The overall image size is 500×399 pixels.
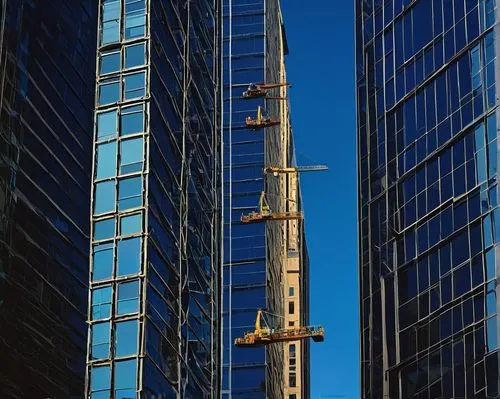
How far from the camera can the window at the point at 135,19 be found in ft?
273

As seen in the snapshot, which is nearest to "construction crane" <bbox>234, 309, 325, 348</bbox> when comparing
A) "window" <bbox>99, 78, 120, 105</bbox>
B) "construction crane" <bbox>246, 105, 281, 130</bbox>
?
"construction crane" <bbox>246, 105, 281, 130</bbox>

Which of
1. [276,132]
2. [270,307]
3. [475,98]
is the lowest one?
[475,98]

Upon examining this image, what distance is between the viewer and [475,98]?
7625 cm

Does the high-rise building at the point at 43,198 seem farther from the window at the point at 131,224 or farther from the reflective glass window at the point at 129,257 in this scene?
the reflective glass window at the point at 129,257

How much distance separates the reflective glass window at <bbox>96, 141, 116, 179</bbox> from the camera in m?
81.8

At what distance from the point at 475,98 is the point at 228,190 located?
288 ft

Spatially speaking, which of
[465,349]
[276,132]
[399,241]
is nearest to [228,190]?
[276,132]

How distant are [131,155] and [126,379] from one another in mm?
12545

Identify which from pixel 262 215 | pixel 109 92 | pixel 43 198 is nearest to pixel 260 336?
pixel 262 215

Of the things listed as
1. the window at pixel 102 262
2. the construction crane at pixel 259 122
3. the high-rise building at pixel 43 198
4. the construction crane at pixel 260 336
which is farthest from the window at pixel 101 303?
the construction crane at pixel 259 122

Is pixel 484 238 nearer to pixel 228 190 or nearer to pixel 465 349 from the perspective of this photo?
pixel 465 349

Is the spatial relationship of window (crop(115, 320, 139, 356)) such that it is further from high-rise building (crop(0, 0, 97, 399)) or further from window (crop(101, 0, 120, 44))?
window (crop(101, 0, 120, 44))

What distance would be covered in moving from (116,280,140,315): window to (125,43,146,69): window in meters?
12.6

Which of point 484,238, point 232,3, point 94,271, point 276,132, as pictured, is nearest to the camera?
point 484,238
